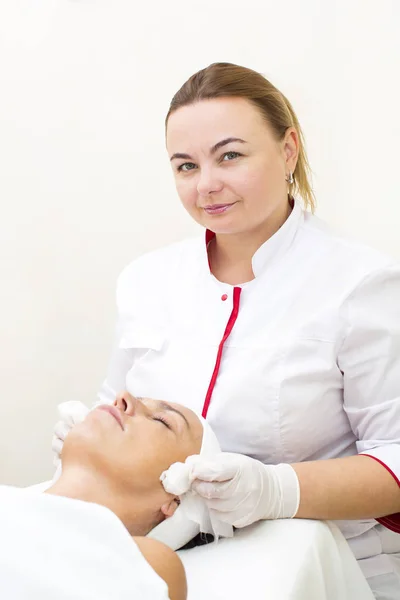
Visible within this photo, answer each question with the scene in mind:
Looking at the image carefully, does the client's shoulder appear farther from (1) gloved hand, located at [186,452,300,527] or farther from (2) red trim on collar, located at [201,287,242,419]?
(2) red trim on collar, located at [201,287,242,419]

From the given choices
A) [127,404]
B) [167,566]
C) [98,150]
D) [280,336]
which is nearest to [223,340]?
[280,336]

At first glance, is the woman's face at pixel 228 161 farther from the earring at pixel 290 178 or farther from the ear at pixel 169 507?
the ear at pixel 169 507

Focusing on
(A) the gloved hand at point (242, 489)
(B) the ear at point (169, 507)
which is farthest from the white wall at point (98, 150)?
(B) the ear at point (169, 507)

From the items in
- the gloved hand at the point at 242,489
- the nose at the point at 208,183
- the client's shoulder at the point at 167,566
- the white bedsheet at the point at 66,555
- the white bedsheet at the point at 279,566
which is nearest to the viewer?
the white bedsheet at the point at 66,555

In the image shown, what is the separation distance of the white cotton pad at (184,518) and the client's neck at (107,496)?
0.03 m

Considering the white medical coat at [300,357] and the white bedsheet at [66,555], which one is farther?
the white medical coat at [300,357]

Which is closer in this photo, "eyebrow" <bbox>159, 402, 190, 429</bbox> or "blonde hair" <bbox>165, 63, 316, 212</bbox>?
"eyebrow" <bbox>159, 402, 190, 429</bbox>

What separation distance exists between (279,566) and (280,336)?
1.64 feet

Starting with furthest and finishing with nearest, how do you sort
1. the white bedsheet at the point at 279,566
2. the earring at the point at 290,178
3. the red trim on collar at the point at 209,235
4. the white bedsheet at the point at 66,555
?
1. the red trim on collar at the point at 209,235
2. the earring at the point at 290,178
3. the white bedsheet at the point at 279,566
4. the white bedsheet at the point at 66,555

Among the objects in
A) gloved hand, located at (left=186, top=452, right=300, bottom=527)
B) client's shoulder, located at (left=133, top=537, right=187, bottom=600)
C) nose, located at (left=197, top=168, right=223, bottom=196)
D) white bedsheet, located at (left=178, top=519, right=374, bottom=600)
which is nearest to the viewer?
client's shoulder, located at (left=133, top=537, right=187, bottom=600)

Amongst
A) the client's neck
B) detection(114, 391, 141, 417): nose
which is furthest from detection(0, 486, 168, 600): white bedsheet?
detection(114, 391, 141, 417): nose

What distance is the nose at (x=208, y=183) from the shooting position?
1643 millimetres

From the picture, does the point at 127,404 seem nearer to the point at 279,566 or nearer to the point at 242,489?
→ the point at 242,489

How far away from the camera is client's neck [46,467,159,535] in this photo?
139cm
